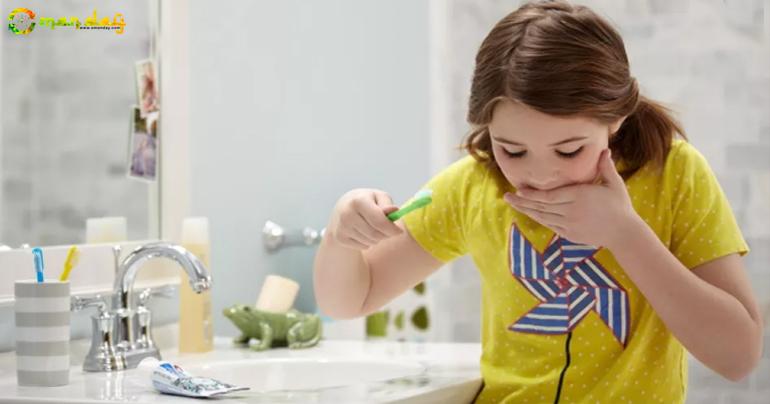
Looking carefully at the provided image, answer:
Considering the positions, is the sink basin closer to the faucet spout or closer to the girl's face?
the faucet spout

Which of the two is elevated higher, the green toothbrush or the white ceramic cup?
the green toothbrush

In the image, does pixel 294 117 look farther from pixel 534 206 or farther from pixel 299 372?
pixel 534 206

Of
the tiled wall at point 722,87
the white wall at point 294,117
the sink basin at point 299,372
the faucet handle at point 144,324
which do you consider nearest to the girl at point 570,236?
the sink basin at point 299,372

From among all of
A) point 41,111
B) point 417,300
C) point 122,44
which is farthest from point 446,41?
point 41,111

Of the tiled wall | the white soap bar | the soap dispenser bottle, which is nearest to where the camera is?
the soap dispenser bottle

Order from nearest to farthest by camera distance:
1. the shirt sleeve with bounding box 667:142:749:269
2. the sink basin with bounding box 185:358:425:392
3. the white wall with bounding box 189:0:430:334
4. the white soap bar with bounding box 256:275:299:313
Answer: the shirt sleeve with bounding box 667:142:749:269 < the sink basin with bounding box 185:358:425:392 < the white soap bar with bounding box 256:275:299:313 < the white wall with bounding box 189:0:430:334

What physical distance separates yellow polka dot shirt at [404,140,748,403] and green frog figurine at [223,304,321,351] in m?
0.44

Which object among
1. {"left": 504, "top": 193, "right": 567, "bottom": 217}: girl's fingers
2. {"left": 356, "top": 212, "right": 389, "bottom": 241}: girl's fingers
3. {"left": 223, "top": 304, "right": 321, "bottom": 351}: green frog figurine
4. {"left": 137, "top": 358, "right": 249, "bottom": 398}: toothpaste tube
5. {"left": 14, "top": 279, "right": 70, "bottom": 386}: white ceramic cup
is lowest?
{"left": 223, "top": 304, "right": 321, "bottom": 351}: green frog figurine

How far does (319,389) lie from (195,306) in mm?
433

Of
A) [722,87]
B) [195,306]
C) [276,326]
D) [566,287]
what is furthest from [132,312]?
[722,87]

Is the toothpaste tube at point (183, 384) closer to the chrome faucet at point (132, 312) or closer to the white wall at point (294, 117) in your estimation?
the chrome faucet at point (132, 312)

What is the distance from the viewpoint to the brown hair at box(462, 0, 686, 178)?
1.19m

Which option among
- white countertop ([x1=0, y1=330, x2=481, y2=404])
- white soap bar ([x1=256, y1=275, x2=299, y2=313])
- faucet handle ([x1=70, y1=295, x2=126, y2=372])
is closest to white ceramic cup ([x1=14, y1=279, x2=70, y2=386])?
white countertop ([x1=0, y1=330, x2=481, y2=404])

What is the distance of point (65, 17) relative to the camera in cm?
159
